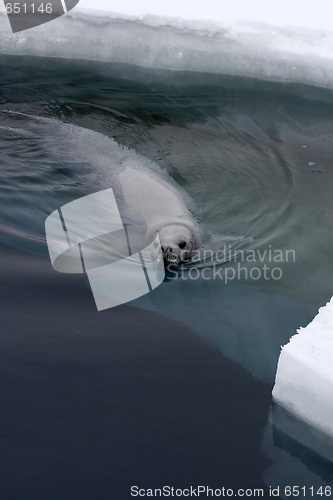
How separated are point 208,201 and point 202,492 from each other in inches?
129

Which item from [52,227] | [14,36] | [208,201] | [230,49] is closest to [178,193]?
[208,201]

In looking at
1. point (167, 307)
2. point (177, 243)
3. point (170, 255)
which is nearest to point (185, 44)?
point (177, 243)

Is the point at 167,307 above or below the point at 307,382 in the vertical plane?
below

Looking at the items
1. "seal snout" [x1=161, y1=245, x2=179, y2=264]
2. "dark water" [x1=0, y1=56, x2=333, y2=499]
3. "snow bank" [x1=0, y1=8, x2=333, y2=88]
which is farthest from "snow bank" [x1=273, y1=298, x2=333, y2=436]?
"snow bank" [x1=0, y1=8, x2=333, y2=88]

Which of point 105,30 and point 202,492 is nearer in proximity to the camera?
point 202,492

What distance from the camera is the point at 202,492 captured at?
2.64m

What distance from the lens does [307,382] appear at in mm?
3086

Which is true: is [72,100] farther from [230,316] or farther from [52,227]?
[230,316]

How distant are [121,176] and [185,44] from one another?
2837 mm

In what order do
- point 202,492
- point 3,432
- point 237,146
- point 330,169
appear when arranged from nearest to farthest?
point 202,492 < point 3,432 < point 330,169 < point 237,146

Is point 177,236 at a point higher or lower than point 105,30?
lower

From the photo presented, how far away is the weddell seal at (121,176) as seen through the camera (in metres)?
4.75

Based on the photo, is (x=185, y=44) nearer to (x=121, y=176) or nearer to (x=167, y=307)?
(x=121, y=176)

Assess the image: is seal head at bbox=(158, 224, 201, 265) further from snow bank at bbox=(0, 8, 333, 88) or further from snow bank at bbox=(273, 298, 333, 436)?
snow bank at bbox=(0, 8, 333, 88)
